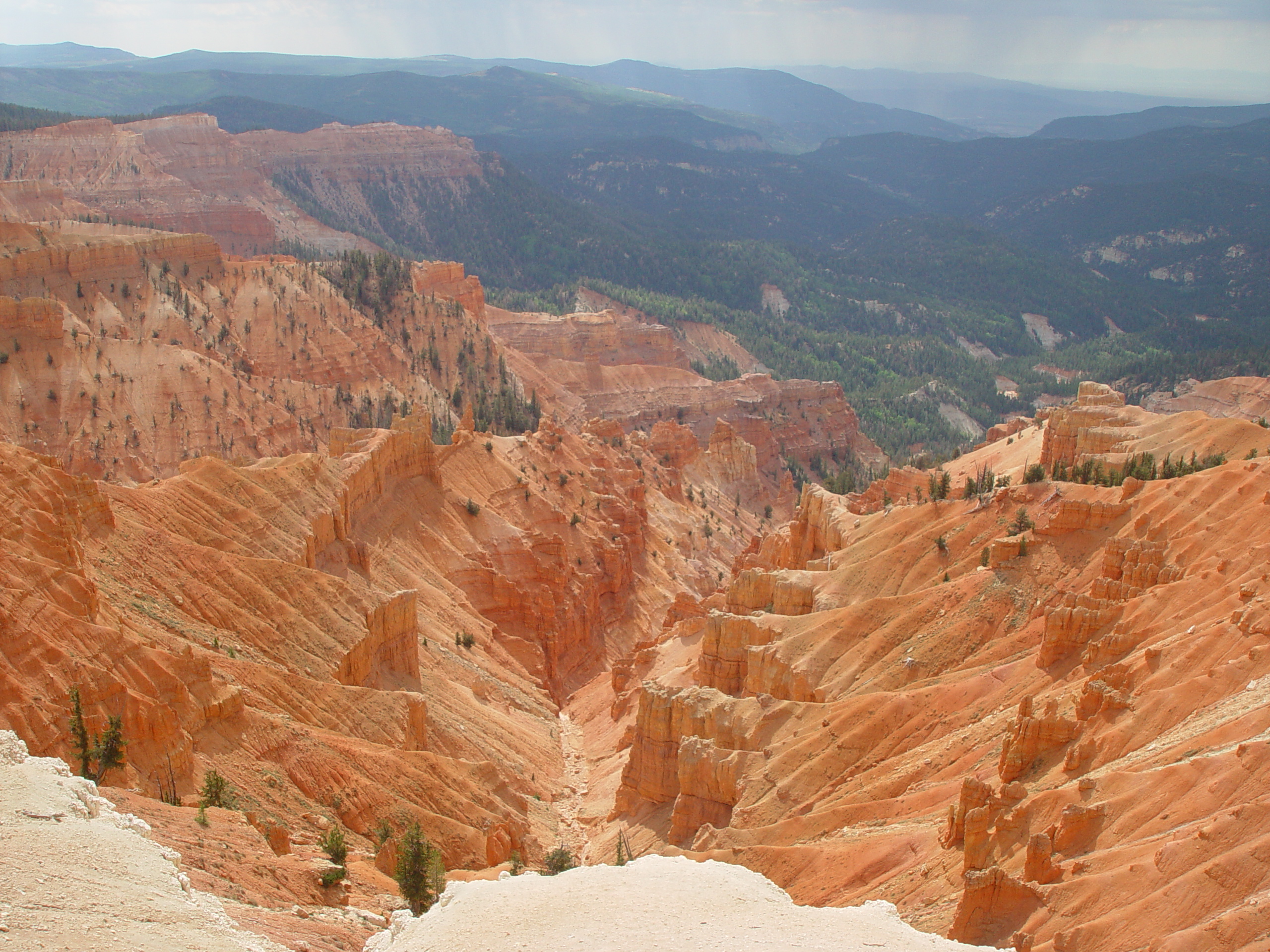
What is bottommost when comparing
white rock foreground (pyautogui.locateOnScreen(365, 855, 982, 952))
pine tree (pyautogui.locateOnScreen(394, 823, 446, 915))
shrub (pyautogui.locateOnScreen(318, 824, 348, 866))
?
pine tree (pyautogui.locateOnScreen(394, 823, 446, 915))

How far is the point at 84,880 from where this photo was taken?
19969 millimetres

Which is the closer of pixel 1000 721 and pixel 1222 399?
pixel 1000 721

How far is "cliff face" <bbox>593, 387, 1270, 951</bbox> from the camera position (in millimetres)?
25344

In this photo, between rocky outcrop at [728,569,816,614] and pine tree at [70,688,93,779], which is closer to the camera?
pine tree at [70,688,93,779]

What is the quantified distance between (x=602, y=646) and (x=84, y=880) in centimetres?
5431

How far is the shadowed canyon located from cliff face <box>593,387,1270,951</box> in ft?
0.40

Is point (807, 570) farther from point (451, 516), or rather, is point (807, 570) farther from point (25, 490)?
point (25, 490)

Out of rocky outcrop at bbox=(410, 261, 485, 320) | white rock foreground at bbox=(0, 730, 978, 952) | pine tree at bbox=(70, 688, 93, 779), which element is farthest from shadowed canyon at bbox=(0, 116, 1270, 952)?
rocky outcrop at bbox=(410, 261, 485, 320)

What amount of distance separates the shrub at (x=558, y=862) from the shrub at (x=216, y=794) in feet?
35.4

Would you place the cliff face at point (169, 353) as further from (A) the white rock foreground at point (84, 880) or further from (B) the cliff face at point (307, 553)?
(A) the white rock foreground at point (84, 880)

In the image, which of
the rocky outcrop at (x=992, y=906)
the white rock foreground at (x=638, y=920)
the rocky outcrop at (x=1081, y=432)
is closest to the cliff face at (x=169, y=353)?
the white rock foreground at (x=638, y=920)

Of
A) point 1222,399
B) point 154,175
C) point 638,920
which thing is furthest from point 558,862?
point 154,175

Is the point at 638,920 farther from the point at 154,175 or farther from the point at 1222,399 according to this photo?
the point at 154,175

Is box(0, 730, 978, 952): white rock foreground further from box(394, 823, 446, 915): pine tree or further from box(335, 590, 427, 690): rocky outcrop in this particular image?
box(335, 590, 427, 690): rocky outcrop
